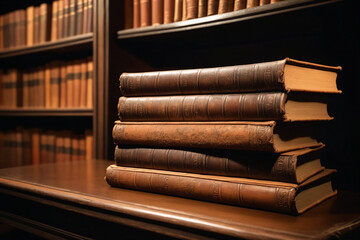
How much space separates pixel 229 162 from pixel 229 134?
0.19 ft

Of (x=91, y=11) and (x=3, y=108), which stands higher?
(x=91, y=11)

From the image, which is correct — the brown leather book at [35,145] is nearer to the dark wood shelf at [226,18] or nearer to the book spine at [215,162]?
the dark wood shelf at [226,18]

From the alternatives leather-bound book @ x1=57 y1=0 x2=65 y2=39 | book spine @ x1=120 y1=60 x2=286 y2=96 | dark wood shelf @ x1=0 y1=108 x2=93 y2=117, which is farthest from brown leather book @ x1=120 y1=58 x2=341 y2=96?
leather-bound book @ x1=57 y1=0 x2=65 y2=39

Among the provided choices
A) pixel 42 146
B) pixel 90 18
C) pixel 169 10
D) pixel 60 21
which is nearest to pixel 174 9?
pixel 169 10

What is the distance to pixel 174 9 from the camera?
113cm

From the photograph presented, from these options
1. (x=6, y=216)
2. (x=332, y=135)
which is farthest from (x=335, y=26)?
(x=6, y=216)

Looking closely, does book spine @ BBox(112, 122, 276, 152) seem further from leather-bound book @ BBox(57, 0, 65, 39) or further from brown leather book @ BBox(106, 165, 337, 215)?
leather-bound book @ BBox(57, 0, 65, 39)

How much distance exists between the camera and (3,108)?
1852 millimetres

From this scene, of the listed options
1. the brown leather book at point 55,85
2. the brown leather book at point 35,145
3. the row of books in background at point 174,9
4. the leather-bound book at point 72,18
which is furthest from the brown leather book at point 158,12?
the brown leather book at point 35,145

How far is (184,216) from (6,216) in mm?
637

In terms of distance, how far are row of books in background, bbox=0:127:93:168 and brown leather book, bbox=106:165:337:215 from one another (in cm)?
78

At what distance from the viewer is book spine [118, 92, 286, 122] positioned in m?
0.63

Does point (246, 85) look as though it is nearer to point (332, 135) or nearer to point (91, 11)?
point (332, 135)

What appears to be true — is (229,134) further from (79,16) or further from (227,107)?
(79,16)
